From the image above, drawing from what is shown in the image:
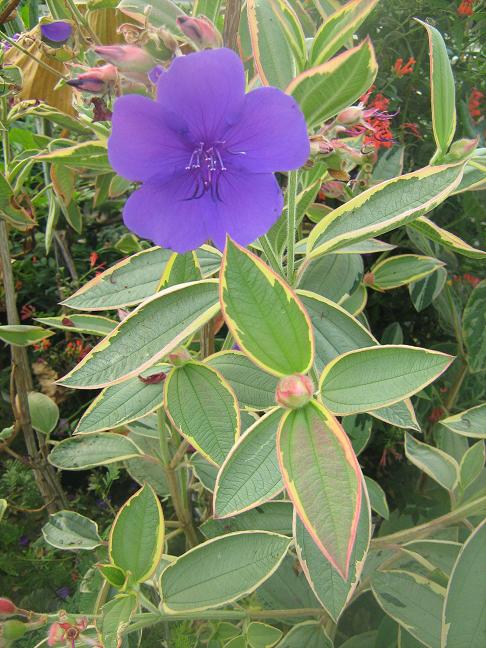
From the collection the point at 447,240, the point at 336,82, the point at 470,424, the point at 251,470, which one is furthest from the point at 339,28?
the point at 470,424

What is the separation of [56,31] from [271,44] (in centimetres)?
36

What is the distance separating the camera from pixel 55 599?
42.2 inches

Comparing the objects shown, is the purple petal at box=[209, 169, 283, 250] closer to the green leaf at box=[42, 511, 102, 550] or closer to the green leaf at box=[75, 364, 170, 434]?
the green leaf at box=[75, 364, 170, 434]

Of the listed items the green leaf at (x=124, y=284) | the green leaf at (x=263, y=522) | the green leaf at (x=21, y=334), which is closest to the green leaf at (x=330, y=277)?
the green leaf at (x=124, y=284)

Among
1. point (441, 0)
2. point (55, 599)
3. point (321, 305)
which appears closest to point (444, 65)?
point (321, 305)

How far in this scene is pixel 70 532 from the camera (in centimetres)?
91

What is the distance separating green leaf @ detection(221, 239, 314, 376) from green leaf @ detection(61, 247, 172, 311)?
0.77 ft

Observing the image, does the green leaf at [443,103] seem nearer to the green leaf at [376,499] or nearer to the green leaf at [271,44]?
the green leaf at [271,44]

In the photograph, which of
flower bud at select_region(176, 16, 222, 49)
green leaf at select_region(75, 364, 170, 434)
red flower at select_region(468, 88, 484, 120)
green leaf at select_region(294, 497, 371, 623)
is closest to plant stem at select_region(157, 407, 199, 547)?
green leaf at select_region(75, 364, 170, 434)

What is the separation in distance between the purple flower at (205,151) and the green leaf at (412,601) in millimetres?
576

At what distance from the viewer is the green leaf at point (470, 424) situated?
77cm

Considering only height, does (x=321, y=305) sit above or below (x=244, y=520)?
above

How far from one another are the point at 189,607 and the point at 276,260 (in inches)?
17.3

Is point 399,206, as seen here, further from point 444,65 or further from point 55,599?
point 55,599
